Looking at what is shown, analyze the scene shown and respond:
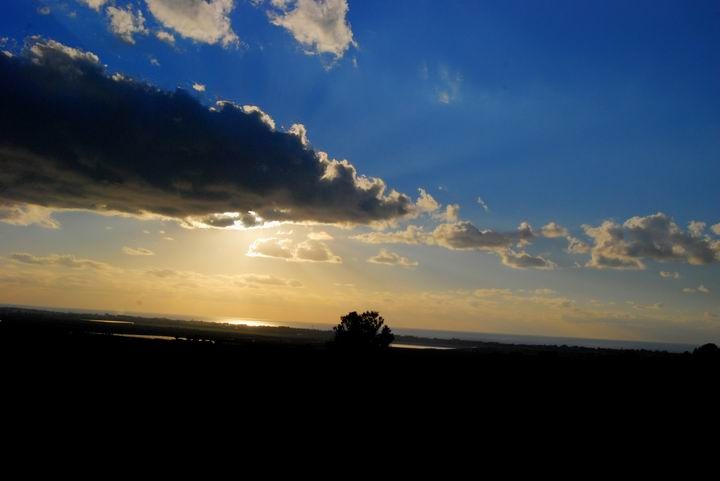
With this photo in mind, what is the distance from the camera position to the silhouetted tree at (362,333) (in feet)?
244

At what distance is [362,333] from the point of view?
2955 inches

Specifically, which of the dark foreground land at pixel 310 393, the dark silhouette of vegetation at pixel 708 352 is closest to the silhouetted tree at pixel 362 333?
the dark foreground land at pixel 310 393

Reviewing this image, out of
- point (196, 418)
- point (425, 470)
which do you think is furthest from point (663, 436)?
point (196, 418)

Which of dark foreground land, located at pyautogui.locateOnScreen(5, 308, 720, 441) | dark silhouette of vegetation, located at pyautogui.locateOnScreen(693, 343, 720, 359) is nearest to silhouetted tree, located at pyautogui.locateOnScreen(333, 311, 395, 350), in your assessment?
dark foreground land, located at pyautogui.locateOnScreen(5, 308, 720, 441)

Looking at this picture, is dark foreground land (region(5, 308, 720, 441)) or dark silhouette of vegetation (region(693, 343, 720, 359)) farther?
dark silhouette of vegetation (region(693, 343, 720, 359))

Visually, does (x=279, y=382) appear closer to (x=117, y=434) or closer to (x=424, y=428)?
(x=424, y=428)

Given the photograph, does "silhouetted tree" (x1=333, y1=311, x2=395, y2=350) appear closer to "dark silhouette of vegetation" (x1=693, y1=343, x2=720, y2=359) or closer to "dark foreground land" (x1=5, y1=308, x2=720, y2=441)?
"dark foreground land" (x1=5, y1=308, x2=720, y2=441)

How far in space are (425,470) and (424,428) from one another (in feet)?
21.7

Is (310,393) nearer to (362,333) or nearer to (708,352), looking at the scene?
(362,333)

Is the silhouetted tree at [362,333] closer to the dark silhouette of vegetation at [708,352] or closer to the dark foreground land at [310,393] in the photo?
the dark foreground land at [310,393]

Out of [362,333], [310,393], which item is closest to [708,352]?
[362,333]

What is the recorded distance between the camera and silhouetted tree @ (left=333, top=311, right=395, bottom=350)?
74.3 m

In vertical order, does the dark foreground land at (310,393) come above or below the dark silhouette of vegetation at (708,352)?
below

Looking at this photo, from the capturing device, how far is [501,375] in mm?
47719
